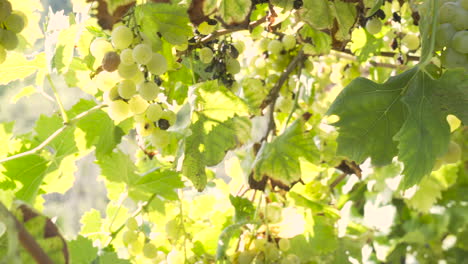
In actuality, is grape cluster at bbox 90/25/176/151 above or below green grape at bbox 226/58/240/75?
above

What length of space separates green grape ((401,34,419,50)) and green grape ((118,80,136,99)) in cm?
64

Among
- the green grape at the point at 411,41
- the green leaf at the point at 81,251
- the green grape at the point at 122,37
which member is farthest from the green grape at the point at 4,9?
the green grape at the point at 411,41

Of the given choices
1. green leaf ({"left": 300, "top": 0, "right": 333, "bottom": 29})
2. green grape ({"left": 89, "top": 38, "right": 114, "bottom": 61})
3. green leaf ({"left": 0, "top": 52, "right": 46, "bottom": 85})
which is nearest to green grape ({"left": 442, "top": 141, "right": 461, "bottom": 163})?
green leaf ({"left": 300, "top": 0, "right": 333, "bottom": 29})

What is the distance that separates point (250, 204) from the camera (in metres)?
0.84

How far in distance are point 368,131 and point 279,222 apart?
0.31 meters

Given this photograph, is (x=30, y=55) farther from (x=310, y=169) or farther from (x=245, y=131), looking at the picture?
(x=310, y=169)

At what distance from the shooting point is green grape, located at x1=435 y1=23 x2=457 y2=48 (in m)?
0.52

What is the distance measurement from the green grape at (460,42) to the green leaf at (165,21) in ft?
0.96

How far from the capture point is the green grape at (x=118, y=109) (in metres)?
0.62

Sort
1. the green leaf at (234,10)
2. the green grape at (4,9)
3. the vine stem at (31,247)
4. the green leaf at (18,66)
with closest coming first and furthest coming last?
the vine stem at (31,247), the green grape at (4,9), the green leaf at (234,10), the green leaf at (18,66)

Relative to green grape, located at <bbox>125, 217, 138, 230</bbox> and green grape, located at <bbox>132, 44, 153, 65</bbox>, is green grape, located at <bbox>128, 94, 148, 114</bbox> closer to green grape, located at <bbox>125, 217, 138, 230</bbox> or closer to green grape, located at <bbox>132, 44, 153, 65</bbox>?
green grape, located at <bbox>132, 44, 153, 65</bbox>

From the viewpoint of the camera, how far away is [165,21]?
564 mm

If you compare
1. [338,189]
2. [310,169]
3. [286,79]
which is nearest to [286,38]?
A: [286,79]

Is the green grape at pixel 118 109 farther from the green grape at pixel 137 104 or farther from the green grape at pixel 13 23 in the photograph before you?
the green grape at pixel 13 23
